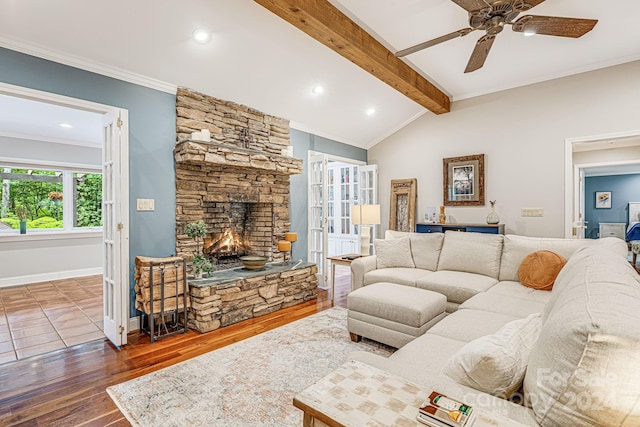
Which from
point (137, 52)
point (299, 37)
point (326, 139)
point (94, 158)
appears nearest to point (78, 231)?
point (94, 158)

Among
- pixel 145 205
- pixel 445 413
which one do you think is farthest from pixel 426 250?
pixel 145 205

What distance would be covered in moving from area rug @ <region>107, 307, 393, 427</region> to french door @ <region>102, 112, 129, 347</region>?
83cm

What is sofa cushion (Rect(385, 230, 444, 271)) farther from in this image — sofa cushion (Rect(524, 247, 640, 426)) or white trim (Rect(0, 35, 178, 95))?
white trim (Rect(0, 35, 178, 95))

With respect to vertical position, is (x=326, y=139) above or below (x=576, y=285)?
above

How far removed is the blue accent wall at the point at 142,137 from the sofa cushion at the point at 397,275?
2223mm

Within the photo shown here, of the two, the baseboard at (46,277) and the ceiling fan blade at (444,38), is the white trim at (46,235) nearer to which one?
the baseboard at (46,277)

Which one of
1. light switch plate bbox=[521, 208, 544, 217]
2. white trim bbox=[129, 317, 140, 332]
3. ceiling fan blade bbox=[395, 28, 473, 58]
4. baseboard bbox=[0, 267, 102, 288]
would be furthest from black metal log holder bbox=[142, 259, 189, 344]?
light switch plate bbox=[521, 208, 544, 217]

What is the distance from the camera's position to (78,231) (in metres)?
5.89

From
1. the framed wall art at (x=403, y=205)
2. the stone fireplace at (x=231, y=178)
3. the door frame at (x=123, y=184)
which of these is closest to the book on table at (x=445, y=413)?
the door frame at (x=123, y=184)

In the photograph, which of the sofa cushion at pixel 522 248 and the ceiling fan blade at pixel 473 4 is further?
the sofa cushion at pixel 522 248

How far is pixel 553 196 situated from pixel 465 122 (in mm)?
1673

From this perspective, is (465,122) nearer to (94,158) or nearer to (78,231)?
(94,158)

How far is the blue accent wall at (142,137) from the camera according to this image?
2742mm

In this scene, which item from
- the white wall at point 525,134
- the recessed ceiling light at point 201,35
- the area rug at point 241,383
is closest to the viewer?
the area rug at point 241,383
